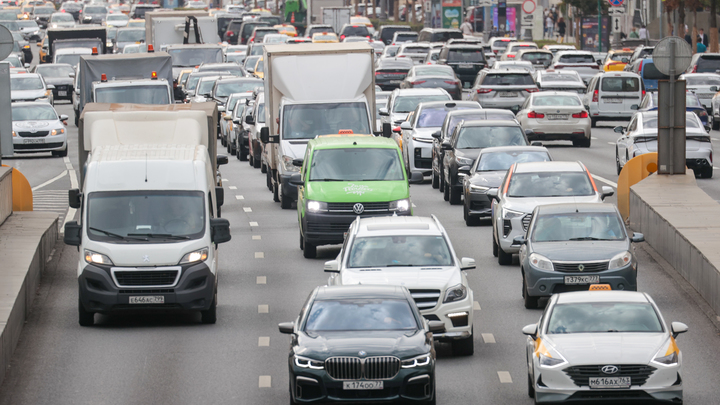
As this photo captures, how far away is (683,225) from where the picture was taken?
22391 millimetres

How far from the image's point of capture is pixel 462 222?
89.0ft

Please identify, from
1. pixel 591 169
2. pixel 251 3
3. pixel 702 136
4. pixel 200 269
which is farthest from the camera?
pixel 251 3

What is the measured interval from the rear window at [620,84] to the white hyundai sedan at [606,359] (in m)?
32.4

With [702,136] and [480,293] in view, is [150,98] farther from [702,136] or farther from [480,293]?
[480,293]

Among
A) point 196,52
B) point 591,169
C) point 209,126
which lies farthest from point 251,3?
point 209,126

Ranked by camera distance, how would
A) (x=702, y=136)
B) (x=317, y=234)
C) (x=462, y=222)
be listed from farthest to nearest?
(x=702, y=136) < (x=462, y=222) < (x=317, y=234)

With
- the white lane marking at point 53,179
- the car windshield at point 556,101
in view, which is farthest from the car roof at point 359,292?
the car windshield at point 556,101

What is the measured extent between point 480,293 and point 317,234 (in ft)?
12.8

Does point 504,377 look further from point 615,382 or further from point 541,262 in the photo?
point 541,262

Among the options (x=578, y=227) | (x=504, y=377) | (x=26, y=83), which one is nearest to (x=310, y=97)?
Answer: (x=578, y=227)

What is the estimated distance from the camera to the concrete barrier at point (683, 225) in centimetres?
1947

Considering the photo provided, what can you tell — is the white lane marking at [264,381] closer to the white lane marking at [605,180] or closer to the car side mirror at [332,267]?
the car side mirror at [332,267]

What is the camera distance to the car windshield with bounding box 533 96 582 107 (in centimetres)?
3909

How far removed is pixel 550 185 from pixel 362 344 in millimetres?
10307
